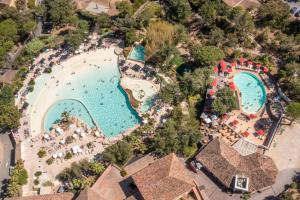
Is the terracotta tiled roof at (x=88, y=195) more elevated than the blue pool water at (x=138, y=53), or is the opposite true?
the blue pool water at (x=138, y=53)

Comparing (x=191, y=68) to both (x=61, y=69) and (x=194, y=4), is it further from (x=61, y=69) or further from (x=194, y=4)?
(x=61, y=69)

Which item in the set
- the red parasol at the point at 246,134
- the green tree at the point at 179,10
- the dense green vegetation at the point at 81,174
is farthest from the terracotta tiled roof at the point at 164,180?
the green tree at the point at 179,10

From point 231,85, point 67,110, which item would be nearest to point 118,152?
point 67,110

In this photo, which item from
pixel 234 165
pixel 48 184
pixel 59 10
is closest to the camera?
pixel 234 165

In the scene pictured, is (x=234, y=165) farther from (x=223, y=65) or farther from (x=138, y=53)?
(x=138, y=53)

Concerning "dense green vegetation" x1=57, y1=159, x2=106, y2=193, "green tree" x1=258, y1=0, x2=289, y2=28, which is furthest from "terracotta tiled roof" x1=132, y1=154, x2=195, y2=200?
"green tree" x1=258, y1=0, x2=289, y2=28

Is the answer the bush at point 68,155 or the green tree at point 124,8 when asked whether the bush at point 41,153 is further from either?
the green tree at point 124,8
